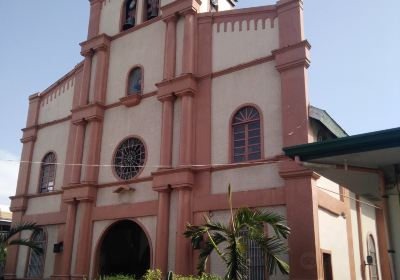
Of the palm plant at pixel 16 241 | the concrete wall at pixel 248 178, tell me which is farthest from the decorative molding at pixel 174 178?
the palm plant at pixel 16 241

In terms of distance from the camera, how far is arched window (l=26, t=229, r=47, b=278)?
1802 centimetres

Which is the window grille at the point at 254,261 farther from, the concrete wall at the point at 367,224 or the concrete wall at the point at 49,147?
the concrete wall at the point at 49,147

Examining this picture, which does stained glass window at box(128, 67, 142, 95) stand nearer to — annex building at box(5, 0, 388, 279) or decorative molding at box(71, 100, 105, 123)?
annex building at box(5, 0, 388, 279)

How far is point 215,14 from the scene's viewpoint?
51.7 feet

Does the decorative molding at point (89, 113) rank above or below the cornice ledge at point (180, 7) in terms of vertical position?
below

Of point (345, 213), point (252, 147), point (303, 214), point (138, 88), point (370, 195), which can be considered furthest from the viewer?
point (138, 88)

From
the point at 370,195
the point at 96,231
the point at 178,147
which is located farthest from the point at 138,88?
the point at 370,195

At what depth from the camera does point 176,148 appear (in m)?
15.1

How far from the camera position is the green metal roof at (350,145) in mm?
7227

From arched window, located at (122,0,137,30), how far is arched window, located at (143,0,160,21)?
0.58 meters

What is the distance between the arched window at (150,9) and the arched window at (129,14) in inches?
22.9

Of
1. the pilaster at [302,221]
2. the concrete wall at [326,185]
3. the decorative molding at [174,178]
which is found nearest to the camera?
the pilaster at [302,221]

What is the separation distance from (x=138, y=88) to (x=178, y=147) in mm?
3760

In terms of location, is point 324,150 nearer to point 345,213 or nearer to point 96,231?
point 345,213
